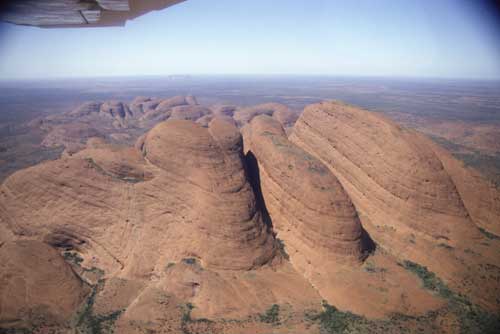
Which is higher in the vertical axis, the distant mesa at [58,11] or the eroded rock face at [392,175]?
the distant mesa at [58,11]

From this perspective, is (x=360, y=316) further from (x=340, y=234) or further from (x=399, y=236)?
(x=399, y=236)

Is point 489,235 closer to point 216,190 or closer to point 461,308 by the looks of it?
point 461,308

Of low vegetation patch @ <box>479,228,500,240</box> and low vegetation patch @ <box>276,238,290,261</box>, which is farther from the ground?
low vegetation patch @ <box>479,228,500,240</box>

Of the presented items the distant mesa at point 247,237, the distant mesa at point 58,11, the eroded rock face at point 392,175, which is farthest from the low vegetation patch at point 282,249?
the distant mesa at point 58,11

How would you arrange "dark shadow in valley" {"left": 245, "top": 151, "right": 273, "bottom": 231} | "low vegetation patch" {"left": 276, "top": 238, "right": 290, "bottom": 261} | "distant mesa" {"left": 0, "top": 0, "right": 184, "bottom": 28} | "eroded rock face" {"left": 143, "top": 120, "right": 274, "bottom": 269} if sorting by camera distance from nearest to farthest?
"distant mesa" {"left": 0, "top": 0, "right": 184, "bottom": 28}
"eroded rock face" {"left": 143, "top": 120, "right": 274, "bottom": 269}
"low vegetation patch" {"left": 276, "top": 238, "right": 290, "bottom": 261}
"dark shadow in valley" {"left": 245, "top": 151, "right": 273, "bottom": 231}

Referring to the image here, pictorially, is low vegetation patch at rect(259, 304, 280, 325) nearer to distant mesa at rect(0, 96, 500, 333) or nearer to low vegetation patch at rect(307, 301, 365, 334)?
distant mesa at rect(0, 96, 500, 333)

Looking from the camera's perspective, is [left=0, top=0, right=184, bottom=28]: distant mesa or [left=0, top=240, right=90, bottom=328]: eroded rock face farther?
[left=0, top=240, right=90, bottom=328]: eroded rock face

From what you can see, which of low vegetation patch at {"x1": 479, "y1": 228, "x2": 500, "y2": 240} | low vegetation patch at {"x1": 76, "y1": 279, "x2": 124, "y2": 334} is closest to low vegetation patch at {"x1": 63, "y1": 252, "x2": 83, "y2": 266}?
low vegetation patch at {"x1": 76, "y1": 279, "x2": 124, "y2": 334}

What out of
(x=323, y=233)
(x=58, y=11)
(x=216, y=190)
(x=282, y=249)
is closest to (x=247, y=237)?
(x=282, y=249)

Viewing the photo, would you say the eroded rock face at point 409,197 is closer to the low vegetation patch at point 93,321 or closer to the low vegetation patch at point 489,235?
the low vegetation patch at point 489,235

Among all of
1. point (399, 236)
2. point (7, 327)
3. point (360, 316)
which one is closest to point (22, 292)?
point (7, 327)
